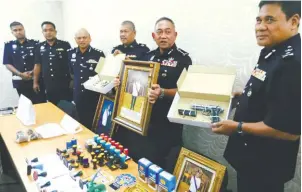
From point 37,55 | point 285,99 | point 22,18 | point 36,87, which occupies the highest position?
point 22,18

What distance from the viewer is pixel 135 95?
1.84 m

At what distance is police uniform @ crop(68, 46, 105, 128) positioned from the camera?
3070 millimetres

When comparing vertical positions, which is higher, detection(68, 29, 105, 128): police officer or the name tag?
the name tag

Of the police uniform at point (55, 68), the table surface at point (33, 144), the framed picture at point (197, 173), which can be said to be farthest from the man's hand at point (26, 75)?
the framed picture at point (197, 173)

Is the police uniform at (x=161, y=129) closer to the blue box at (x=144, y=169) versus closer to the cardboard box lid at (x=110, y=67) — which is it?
the cardboard box lid at (x=110, y=67)

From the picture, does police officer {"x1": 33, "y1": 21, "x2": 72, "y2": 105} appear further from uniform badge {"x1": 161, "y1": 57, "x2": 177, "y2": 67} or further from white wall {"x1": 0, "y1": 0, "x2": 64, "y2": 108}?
uniform badge {"x1": 161, "y1": 57, "x2": 177, "y2": 67}

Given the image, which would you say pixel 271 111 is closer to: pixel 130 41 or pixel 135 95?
pixel 135 95

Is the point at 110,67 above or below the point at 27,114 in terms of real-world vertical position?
above

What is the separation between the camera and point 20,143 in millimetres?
1870

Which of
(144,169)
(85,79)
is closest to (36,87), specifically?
(85,79)

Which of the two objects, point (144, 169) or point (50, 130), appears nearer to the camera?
point (144, 169)

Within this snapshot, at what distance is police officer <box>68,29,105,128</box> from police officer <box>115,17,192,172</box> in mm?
991

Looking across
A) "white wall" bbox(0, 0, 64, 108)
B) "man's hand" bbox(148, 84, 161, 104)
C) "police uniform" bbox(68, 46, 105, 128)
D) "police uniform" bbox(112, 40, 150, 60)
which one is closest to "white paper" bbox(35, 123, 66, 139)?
"man's hand" bbox(148, 84, 161, 104)

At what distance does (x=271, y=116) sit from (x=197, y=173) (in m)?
0.47
